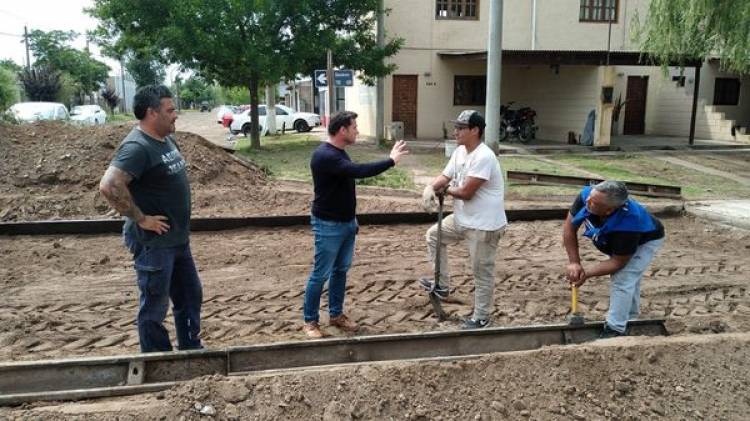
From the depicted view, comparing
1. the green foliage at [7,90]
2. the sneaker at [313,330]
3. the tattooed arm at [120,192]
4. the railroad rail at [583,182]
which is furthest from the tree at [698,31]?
the green foliage at [7,90]

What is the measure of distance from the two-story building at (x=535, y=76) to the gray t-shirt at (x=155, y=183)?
1833 cm

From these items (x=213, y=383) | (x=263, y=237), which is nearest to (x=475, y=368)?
(x=213, y=383)

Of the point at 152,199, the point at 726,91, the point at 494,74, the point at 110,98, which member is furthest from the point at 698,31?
the point at 110,98

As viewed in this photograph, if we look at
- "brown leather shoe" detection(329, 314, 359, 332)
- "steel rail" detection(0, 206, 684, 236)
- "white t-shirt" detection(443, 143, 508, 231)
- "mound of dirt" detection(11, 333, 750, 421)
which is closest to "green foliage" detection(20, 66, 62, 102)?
"steel rail" detection(0, 206, 684, 236)

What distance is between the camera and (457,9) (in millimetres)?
22703

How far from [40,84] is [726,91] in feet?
103

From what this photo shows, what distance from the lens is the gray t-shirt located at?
3486mm

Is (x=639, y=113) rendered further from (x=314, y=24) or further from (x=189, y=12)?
(x=189, y=12)

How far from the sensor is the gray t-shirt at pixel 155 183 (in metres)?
3.49

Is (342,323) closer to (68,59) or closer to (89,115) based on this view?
(89,115)

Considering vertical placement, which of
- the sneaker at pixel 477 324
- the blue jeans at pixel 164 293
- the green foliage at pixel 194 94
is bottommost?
the sneaker at pixel 477 324

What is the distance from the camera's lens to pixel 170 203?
3719 millimetres

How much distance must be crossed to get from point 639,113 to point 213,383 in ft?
85.0

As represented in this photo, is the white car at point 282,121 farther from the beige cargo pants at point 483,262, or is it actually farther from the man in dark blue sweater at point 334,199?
the beige cargo pants at point 483,262
